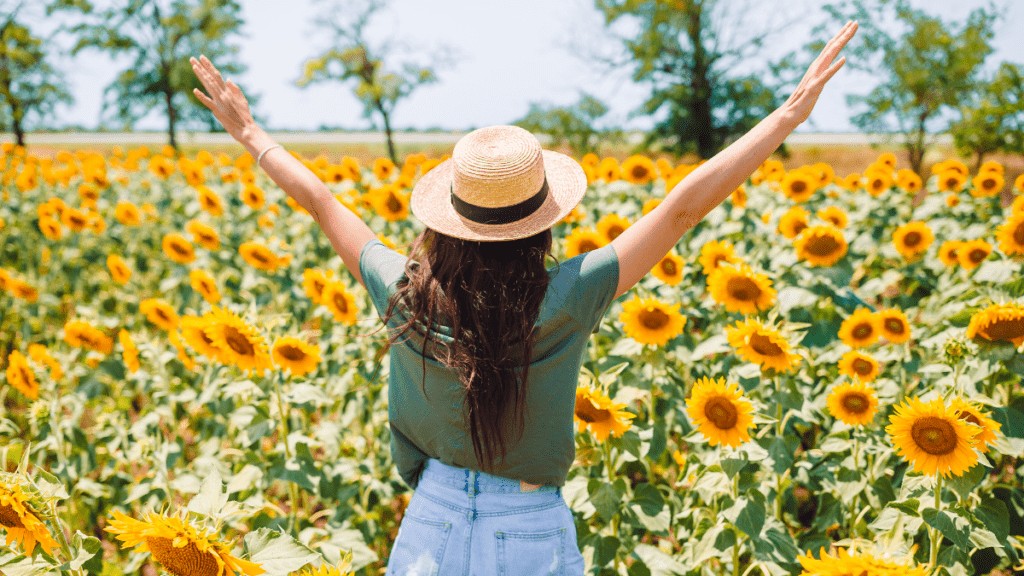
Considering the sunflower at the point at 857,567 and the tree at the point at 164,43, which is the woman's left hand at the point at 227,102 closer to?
the sunflower at the point at 857,567

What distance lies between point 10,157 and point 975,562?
11349 mm

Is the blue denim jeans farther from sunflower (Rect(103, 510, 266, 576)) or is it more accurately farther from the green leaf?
sunflower (Rect(103, 510, 266, 576))

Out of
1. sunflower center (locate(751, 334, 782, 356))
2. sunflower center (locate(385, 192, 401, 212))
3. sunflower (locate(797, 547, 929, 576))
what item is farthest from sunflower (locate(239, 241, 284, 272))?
sunflower (locate(797, 547, 929, 576))

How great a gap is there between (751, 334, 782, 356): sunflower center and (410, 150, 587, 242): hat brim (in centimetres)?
105

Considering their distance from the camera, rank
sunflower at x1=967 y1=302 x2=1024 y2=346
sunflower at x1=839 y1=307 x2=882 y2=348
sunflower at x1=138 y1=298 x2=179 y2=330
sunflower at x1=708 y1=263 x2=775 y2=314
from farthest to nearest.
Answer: sunflower at x1=138 y1=298 x2=179 y2=330 < sunflower at x1=839 y1=307 x2=882 y2=348 < sunflower at x1=708 y1=263 x2=775 y2=314 < sunflower at x1=967 y1=302 x2=1024 y2=346

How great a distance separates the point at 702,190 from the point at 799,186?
382cm

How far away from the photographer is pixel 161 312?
146 inches

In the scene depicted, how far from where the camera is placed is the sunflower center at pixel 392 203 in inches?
200

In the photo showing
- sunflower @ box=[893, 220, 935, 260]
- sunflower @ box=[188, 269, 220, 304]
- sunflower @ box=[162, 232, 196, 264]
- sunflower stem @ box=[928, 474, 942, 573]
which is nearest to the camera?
sunflower stem @ box=[928, 474, 942, 573]

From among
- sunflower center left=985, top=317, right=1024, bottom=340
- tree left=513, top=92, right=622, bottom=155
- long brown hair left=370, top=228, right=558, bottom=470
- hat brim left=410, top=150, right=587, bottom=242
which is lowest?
tree left=513, top=92, right=622, bottom=155

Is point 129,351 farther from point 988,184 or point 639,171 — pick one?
point 988,184

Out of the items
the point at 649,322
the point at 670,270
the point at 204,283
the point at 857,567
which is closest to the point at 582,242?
the point at 670,270

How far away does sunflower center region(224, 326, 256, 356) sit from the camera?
2682 millimetres

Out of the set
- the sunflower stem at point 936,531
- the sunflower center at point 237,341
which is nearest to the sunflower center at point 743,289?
the sunflower stem at point 936,531
